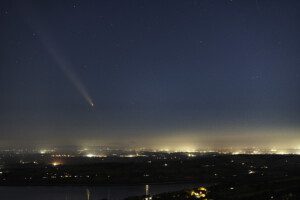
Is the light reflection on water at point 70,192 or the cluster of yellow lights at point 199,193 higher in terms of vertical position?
the cluster of yellow lights at point 199,193

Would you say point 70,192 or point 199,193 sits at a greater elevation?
point 199,193

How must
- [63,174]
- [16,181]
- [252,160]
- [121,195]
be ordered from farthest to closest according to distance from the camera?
[252,160]
[63,174]
[16,181]
[121,195]

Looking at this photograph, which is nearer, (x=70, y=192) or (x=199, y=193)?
(x=199, y=193)

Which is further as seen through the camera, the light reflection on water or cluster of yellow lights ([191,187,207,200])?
the light reflection on water

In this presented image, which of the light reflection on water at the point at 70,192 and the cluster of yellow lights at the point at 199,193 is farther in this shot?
the light reflection on water at the point at 70,192

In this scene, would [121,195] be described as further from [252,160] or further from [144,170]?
[252,160]

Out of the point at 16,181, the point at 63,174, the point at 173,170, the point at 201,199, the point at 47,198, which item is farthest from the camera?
the point at 173,170

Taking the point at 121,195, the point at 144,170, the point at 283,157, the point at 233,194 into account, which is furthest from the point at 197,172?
the point at 283,157

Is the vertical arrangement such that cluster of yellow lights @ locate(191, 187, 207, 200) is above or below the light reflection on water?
above
